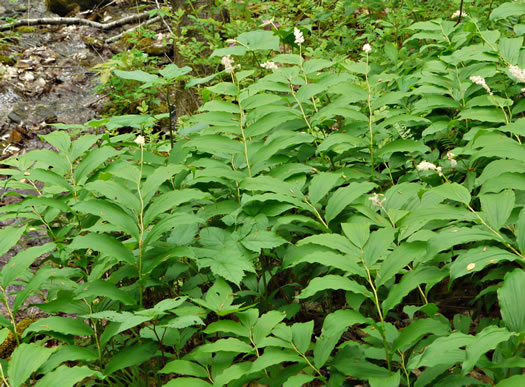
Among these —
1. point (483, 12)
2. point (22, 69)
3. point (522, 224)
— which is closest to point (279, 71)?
point (522, 224)

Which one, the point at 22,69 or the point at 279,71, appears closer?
the point at 279,71

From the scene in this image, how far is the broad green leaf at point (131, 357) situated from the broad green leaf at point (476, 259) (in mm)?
966

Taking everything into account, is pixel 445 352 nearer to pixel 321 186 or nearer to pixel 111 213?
pixel 321 186

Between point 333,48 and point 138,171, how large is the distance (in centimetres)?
284

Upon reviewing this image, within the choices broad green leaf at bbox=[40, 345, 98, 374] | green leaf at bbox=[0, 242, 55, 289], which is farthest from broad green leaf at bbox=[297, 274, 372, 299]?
green leaf at bbox=[0, 242, 55, 289]

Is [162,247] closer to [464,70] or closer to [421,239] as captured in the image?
[421,239]

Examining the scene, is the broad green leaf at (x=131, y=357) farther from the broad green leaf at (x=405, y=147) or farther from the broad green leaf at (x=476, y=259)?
the broad green leaf at (x=405, y=147)

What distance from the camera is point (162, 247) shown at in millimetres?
1777

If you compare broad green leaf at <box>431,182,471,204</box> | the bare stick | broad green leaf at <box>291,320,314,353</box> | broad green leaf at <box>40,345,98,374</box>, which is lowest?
broad green leaf at <box>40,345,98,374</box>

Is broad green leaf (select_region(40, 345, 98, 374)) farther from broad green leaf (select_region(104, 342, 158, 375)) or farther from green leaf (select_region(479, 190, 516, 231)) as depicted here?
green leaf (select_region(479, 190, 516, 231))

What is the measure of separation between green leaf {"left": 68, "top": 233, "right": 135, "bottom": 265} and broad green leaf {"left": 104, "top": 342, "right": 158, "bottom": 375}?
0.91 feet

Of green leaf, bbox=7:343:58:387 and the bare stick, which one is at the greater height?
the bare stick

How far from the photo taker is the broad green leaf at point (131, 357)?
1533 millimetres

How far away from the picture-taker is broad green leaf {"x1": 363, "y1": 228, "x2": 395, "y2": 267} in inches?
57.0
